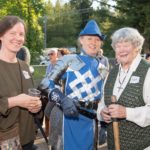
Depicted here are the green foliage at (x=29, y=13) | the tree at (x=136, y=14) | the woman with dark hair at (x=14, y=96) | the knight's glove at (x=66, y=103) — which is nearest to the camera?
the woman with dark hair at (x=14, y=96)

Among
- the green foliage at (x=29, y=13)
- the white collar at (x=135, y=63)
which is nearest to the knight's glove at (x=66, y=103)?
the white collar at (x=135, y=63)

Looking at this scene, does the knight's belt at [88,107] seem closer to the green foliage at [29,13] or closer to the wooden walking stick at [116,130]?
the wooden walking stick at [116,130]

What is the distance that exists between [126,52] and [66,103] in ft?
2.40

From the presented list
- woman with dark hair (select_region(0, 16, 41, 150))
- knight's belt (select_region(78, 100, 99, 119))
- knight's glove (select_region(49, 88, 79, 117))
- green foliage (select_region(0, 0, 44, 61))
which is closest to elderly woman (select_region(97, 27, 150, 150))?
knight's glove (select_region(49, 88, 79, 117))

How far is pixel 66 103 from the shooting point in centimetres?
359

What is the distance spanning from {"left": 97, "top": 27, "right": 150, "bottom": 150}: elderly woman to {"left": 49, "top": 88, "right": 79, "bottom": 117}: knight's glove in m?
0.26

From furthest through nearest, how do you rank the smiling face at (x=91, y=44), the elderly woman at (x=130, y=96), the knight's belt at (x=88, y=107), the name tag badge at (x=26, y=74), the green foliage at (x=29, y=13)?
the green foliage at (x=29, y=13) → the smiling face at (x=91, y=44) → the knight's belt at (x=88, y=107) → the name tag badge at (x=26, y=74) → the elderly woman at (x=130, y=96)

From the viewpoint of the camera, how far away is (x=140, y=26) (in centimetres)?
3048

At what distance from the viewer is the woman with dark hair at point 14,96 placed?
119 inches

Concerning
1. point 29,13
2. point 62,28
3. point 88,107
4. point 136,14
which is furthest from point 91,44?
point 62,28

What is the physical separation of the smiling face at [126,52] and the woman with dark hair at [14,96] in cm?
80

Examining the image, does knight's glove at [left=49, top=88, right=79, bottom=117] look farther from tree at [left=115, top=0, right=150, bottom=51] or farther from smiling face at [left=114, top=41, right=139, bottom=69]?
tree at [left=115, top=0, right=150, bottom=51]

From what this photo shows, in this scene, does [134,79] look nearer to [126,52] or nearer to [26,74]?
[126,52]

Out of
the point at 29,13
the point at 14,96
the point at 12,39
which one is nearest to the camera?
the point at 14,96
